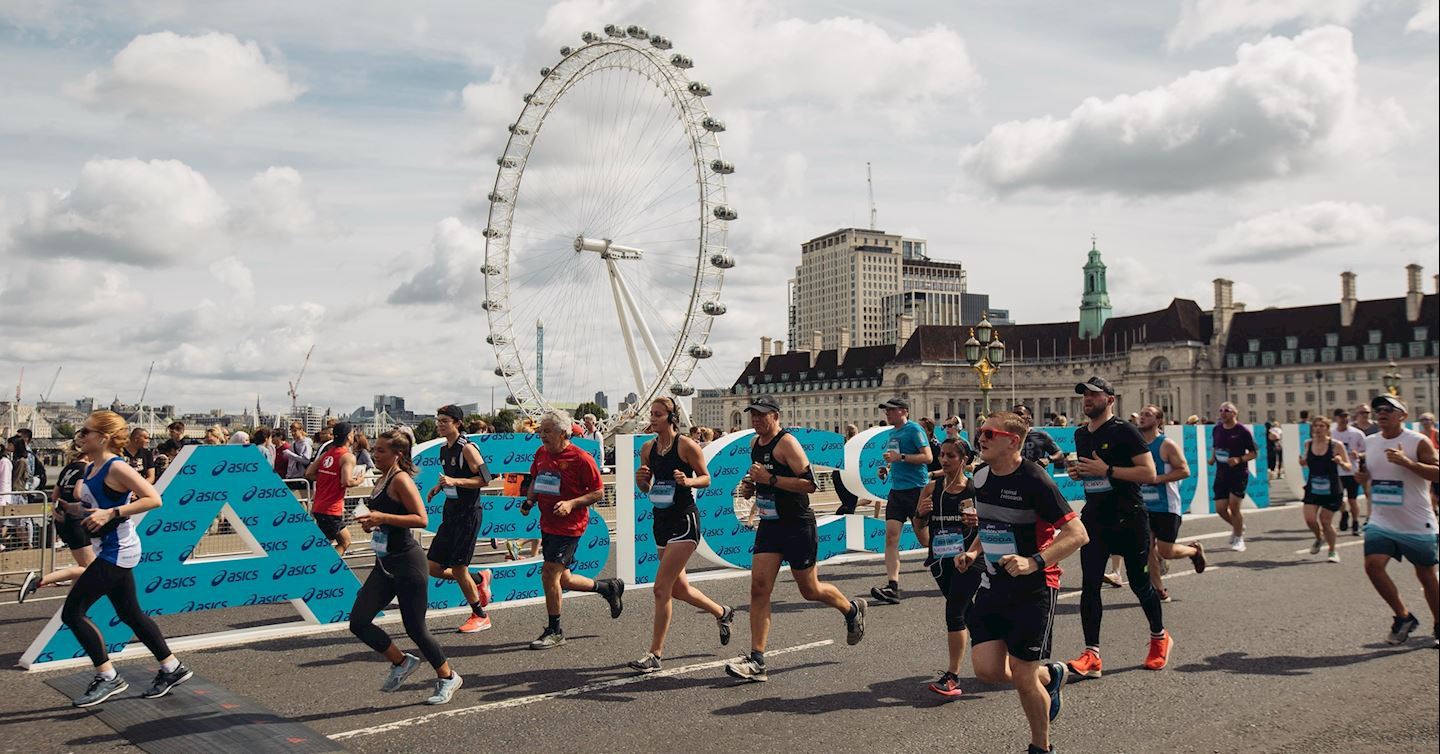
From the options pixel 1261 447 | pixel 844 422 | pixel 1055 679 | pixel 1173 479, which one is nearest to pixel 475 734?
pixel 1055 679

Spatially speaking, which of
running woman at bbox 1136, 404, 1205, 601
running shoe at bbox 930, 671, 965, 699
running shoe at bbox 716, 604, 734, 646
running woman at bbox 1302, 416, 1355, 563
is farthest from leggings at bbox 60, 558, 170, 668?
running woman at bbox 1302, 416, 1355, 563

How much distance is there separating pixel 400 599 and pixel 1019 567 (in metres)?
4.39

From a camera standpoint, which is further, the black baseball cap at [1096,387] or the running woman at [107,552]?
the black baseball cap at [1096,387]

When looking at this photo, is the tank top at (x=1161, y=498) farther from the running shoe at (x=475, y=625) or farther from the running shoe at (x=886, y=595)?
the running shoe at (x=475, y=625)

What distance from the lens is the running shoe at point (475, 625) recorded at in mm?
10508

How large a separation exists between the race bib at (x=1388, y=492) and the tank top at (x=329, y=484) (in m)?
10.6

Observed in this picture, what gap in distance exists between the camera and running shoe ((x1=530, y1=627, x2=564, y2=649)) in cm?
961

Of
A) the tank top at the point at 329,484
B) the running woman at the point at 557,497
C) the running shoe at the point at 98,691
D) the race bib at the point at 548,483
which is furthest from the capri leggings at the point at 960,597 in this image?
the tank top at the point at 329,484

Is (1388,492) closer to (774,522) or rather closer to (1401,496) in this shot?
(1401,496)

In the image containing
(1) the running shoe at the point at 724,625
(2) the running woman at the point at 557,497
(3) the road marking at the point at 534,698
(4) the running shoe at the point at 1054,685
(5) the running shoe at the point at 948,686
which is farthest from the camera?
(2) the running woman at the point at 557,497

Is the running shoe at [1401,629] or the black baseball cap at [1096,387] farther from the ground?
the black baseball cap at [1096,387]

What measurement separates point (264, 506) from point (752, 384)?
185471 mm

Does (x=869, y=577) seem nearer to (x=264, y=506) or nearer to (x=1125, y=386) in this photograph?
(x=264, y=506)

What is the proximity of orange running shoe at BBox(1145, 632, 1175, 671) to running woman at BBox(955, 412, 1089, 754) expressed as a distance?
2.57 m
